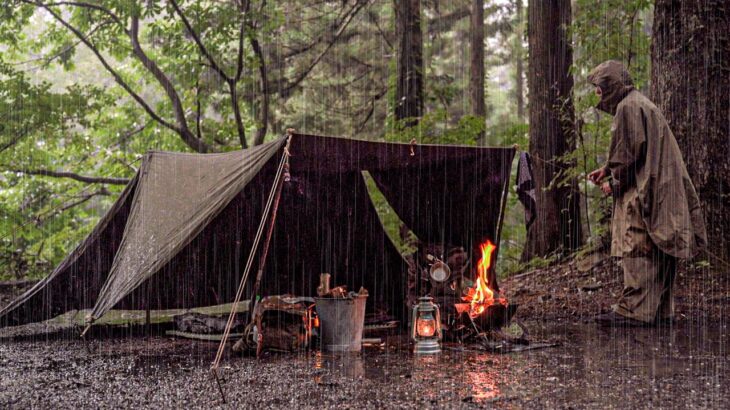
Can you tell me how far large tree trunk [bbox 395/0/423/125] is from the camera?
11656mm

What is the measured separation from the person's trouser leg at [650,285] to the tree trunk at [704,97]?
1381 millimetres

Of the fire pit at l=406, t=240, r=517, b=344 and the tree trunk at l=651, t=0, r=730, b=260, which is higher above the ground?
the tree trunk at l=651, t=0, r=730, b=260

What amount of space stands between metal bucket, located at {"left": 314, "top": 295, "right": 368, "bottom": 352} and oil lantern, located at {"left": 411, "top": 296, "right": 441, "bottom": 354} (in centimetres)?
48

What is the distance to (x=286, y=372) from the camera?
471 centimetres

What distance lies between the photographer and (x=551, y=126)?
30.3ft

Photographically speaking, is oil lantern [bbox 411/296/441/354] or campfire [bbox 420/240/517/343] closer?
Result: oil lantern [bbox 411/296/441/354]

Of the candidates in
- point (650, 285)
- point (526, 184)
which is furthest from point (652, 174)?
point (526, 184)

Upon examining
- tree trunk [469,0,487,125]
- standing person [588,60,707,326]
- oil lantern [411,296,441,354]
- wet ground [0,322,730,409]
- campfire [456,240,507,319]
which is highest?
tree trunk [469,0,487,125]

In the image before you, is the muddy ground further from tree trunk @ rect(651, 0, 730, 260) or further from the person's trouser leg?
tree trunk @ rect(651, 0, 730, 260)

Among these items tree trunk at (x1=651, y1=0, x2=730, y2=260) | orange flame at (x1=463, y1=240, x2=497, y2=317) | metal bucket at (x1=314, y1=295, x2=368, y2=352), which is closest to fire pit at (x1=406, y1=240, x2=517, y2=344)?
orange flame at (x1=463, y1=240, x2=497, y2=317)

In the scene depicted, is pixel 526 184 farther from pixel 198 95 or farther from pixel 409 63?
pixel 198 95

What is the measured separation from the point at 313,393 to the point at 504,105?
81.8ft

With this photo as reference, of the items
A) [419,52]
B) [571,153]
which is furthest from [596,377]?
[419,52]

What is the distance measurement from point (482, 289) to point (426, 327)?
69cm
